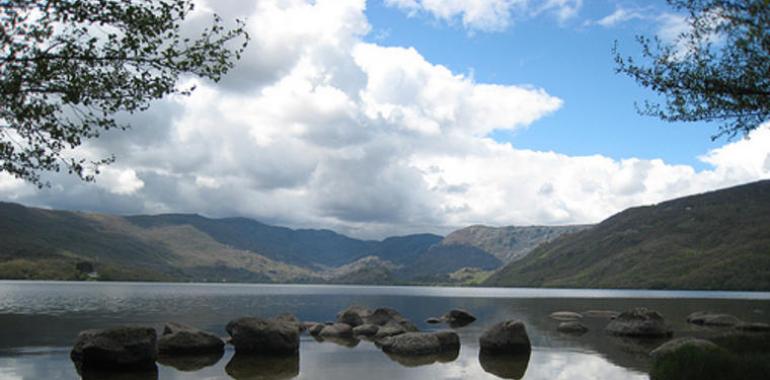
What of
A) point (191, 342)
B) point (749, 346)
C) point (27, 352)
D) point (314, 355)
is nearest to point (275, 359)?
point (314, 355)

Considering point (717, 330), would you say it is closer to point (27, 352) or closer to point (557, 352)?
point (557, 352)

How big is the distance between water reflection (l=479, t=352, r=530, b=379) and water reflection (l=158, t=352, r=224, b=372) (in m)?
16.6

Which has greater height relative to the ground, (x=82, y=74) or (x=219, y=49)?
(x=219, y=49)

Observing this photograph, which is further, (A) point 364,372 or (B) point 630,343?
(B) point 630,343

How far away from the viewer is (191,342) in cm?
3769

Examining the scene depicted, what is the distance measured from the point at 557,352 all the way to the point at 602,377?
10487 mm

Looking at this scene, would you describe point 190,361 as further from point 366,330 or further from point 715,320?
point 715,320

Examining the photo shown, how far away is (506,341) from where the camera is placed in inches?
1576

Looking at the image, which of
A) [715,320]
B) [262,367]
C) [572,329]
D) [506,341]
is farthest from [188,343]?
[715,320]

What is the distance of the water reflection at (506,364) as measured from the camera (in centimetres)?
3157

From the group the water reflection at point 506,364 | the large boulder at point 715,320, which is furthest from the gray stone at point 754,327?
the water reflection at point 506,364

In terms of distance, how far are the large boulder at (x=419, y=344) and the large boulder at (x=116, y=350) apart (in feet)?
52.9

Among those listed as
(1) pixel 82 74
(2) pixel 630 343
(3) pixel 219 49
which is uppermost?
(3) pixel 219 49

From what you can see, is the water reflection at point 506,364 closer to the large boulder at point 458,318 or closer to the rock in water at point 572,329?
the rock in water at point 572,329
